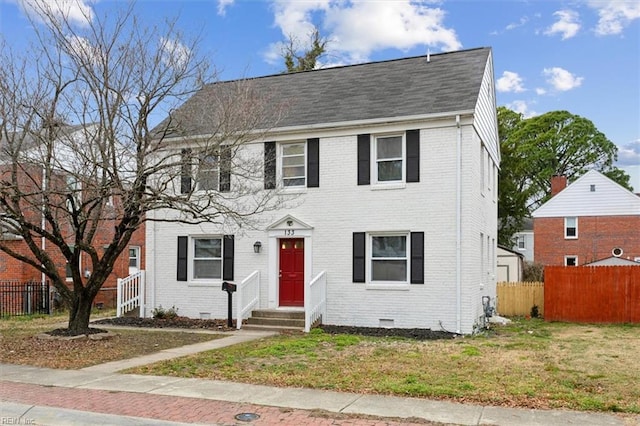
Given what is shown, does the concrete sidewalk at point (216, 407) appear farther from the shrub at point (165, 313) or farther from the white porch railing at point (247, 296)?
the shrub at point (165, 313)

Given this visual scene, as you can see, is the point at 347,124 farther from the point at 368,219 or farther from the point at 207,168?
the point at 207,168

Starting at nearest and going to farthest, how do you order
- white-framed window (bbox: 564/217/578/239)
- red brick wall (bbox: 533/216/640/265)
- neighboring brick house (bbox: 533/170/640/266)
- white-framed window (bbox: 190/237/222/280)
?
1. white-framed window (bbox: 190/237/222/280)
2. red brick wall (bbox: 533/216/640/265)
3. neighboring brick house (bbox: 533/170/640/266)
4. white-framed window (bbox: 564/217/578/239)

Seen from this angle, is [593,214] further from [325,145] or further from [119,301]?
[119,301]

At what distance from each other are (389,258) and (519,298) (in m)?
7.65

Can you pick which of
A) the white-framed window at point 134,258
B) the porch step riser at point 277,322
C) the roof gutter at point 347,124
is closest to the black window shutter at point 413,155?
the roof gutter at point 347,124

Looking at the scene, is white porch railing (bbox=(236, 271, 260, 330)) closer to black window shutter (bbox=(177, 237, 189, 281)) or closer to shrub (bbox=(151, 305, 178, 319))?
black window shutter (bbox=(177, 237, 189, 281))

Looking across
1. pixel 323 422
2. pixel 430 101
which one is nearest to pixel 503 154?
pixel 430 101

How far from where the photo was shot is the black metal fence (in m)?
20.4

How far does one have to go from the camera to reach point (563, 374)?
9188mm

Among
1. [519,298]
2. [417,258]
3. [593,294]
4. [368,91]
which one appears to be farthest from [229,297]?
[593,294]

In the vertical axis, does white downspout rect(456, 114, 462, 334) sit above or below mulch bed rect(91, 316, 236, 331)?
above

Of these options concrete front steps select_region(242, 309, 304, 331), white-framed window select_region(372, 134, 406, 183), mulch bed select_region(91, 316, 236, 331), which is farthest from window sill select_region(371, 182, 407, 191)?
mulch bed select_region(91, 316, 236, 331)

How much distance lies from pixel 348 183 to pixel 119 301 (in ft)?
27.3

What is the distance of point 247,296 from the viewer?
16.7m
